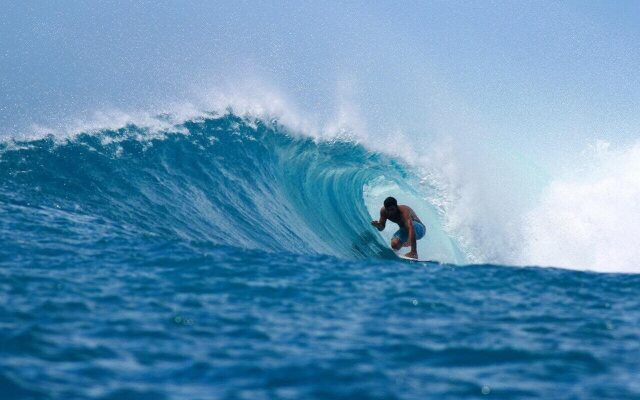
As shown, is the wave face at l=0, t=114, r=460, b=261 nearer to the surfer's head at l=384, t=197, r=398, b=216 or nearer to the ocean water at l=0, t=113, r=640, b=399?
the ocean water at l=0, t=113, r=640, b=399

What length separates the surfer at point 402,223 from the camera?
36.0ft

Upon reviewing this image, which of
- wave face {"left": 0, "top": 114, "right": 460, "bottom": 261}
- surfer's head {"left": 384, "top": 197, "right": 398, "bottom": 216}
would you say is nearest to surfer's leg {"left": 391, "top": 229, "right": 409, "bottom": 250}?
surfer's head {"left": 384, "top": 197, "right": 398, "bottom": 216}

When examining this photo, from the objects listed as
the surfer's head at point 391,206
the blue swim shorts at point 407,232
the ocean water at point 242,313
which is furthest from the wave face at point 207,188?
the surfer's head at point 391,206

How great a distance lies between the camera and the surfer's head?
36.0ft

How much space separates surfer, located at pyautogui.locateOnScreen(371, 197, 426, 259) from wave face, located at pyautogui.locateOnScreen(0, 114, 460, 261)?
3.85 ft

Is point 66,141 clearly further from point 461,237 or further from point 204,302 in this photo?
Result: point 461,237

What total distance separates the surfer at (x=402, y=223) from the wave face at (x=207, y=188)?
1.17 metres

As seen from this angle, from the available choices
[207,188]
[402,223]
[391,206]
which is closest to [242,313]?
[391,206]

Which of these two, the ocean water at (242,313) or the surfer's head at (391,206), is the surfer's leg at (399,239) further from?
the ocean water at (242,313)

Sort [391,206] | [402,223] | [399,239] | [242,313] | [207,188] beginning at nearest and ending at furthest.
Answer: [242,313] → [391,206] → [402,223] → [399,239] → [207,188]

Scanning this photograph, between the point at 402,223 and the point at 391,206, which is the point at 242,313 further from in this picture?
the point at 402,223

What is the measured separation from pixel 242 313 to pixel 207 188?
6692mm

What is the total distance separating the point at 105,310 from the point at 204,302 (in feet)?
2.61

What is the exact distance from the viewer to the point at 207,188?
11711 mm
